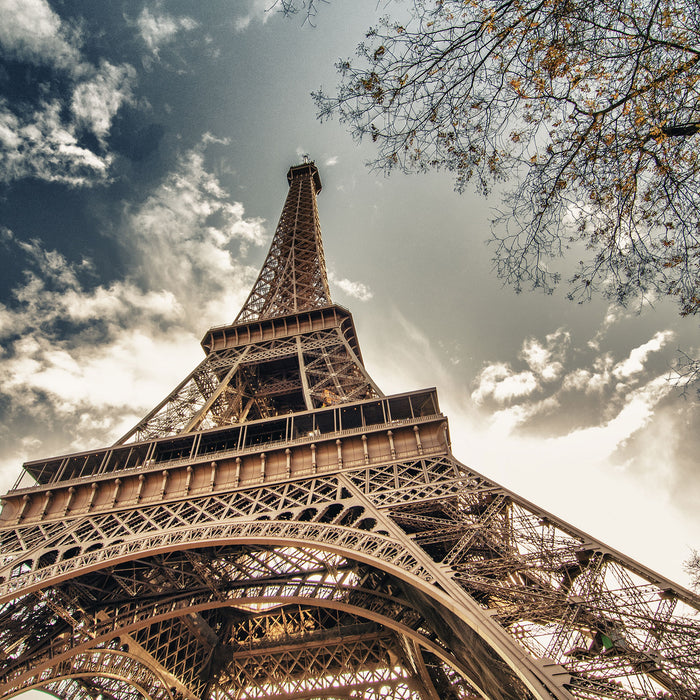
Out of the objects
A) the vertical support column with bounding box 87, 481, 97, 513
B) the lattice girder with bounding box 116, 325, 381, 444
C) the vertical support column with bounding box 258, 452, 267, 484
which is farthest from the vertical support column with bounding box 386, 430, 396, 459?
the vertical support column with bounding box 87, 481, 97, 513

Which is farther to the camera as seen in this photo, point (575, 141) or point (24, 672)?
point (24, 672)

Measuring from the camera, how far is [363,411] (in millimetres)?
17562

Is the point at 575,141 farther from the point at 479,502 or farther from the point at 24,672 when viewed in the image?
the point at 24,672

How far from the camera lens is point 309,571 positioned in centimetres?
1494

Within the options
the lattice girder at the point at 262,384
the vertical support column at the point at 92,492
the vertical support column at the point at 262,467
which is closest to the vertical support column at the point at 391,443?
the lattice girder at the point at 262,384

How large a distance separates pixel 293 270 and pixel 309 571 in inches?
949

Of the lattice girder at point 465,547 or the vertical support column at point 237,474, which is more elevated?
the vertical support column at point 237,474

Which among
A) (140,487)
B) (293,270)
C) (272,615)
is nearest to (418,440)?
(140,487)

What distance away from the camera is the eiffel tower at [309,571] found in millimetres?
8258

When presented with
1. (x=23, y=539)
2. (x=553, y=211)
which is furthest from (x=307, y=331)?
(x=553, y=211)

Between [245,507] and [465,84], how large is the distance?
12788 millimetres

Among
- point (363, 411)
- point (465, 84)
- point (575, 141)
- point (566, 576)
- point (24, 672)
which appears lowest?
point (566, 576)

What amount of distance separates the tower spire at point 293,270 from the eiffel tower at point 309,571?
6486 millimetres

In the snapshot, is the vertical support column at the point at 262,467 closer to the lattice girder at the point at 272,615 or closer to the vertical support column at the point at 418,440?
the lattice girder at the point at 272,615
